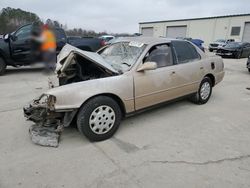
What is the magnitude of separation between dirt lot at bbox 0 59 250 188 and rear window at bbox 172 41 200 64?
1.12 m

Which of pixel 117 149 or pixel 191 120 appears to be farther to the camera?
pixel 191 120

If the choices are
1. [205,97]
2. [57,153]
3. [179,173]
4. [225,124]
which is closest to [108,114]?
[57,153]

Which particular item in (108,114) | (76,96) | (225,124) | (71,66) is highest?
(71,66)

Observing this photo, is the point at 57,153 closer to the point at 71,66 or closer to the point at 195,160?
the point at 71,66

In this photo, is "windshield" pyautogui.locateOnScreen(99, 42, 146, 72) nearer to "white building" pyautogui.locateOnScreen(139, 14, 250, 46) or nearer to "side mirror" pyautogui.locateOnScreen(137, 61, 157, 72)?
"side mirror" pyautogui.locateOnScreen(137, 61, 157, 72)

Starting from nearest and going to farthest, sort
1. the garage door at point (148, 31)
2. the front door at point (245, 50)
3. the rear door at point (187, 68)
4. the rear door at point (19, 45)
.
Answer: the rear door at point (187, 68), the rear door at point (19, 45), the front door at point (245, 50), the garage door at point (148, 31)

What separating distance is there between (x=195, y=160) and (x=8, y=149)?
2.58 metres

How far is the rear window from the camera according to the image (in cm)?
447

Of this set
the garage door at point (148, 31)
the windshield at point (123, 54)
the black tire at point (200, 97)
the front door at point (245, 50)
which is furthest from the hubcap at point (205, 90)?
the garage door at point (148, 31)

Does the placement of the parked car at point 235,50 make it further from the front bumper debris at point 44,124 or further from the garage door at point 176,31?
the garage door at point 176,31

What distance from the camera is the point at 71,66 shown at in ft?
12.4

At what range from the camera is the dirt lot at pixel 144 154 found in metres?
2.56

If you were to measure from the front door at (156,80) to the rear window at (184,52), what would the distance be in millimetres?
225

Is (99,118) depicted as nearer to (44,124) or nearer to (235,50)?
(44,124)
